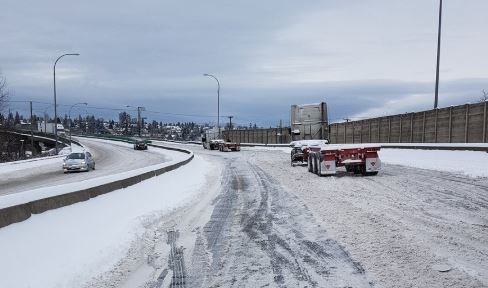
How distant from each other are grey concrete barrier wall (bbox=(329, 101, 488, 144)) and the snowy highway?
14.3 meters

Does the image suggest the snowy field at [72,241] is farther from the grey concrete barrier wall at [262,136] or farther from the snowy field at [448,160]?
the grey concrete barrier wall at [262,136]

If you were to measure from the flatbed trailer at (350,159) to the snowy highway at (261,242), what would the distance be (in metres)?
5.70

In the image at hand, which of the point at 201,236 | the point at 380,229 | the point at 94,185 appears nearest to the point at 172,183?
A: the point at 94,185

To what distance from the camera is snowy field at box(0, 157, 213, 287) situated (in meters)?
5.86

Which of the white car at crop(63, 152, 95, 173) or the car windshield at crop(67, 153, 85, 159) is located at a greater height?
the car windshield at crop(67, 153, 85, 159)

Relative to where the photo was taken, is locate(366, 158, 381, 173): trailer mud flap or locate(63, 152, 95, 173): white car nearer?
locate(366, 158, 381, 173): trailer mud flap

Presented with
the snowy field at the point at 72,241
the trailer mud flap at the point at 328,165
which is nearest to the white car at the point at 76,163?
the trailer mud flap at the point at 328,165

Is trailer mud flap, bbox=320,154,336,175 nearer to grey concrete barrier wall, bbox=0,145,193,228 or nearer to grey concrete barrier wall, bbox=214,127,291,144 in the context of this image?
grey concrete barrier wall, bbox=0,145,193,228

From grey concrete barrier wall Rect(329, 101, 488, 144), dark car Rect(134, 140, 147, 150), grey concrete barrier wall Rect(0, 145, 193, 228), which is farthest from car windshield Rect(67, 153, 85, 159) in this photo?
A: dark car Rect(134, 140, 147, 150)

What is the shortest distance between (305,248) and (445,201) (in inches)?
222

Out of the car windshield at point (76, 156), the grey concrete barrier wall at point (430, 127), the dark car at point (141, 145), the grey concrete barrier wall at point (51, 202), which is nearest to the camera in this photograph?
the grey concrete barrier wall at point (51, 202)

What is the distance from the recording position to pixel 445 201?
455 inches

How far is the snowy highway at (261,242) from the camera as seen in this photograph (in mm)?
5902

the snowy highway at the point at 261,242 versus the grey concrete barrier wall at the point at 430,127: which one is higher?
the grey concrete barrier wall at the point at 430,127
